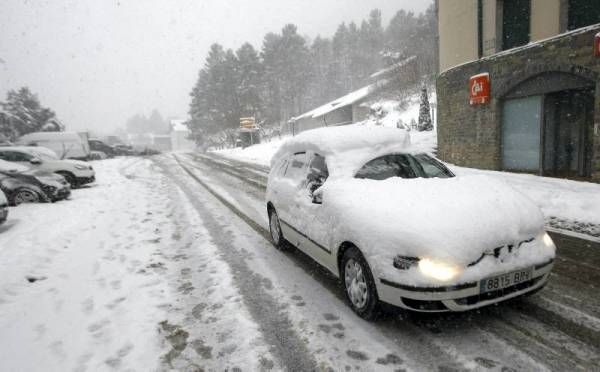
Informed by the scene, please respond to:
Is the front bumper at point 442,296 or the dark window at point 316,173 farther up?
the dark window at point 316,173

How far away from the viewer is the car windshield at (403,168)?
429 cm

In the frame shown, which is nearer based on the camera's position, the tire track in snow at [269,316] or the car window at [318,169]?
the tire track in snow at [269,316]

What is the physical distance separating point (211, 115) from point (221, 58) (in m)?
10.9

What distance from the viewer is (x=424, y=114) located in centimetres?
2108

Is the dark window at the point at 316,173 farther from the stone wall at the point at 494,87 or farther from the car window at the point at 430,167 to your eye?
the stone wall at the point at 494,87

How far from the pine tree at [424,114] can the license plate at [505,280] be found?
19.1 metres

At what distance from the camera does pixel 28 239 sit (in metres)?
6.53

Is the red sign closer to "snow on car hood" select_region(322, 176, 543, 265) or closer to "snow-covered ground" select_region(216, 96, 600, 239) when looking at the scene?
"snow-covered ground" select_region(216, 96, 600, 239)

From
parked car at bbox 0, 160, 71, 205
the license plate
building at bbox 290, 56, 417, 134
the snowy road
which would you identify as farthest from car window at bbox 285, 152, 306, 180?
building at bbox 290, 56, 417, 134

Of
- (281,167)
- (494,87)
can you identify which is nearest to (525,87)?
(494,87)

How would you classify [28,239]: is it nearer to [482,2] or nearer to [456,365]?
[456,365]

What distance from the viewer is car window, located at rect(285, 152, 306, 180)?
496cm

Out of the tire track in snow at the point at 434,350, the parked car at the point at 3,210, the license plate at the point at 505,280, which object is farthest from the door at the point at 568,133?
the parked car at the point at 3,210

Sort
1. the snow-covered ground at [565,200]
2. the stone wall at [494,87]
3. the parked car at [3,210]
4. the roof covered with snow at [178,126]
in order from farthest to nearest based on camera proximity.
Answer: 1. the roof covered with snow at [178,126]
2. the stone wall at [494,87]
3. the parked car at [3,210]
4. the snow-covered ground at [565,200]
